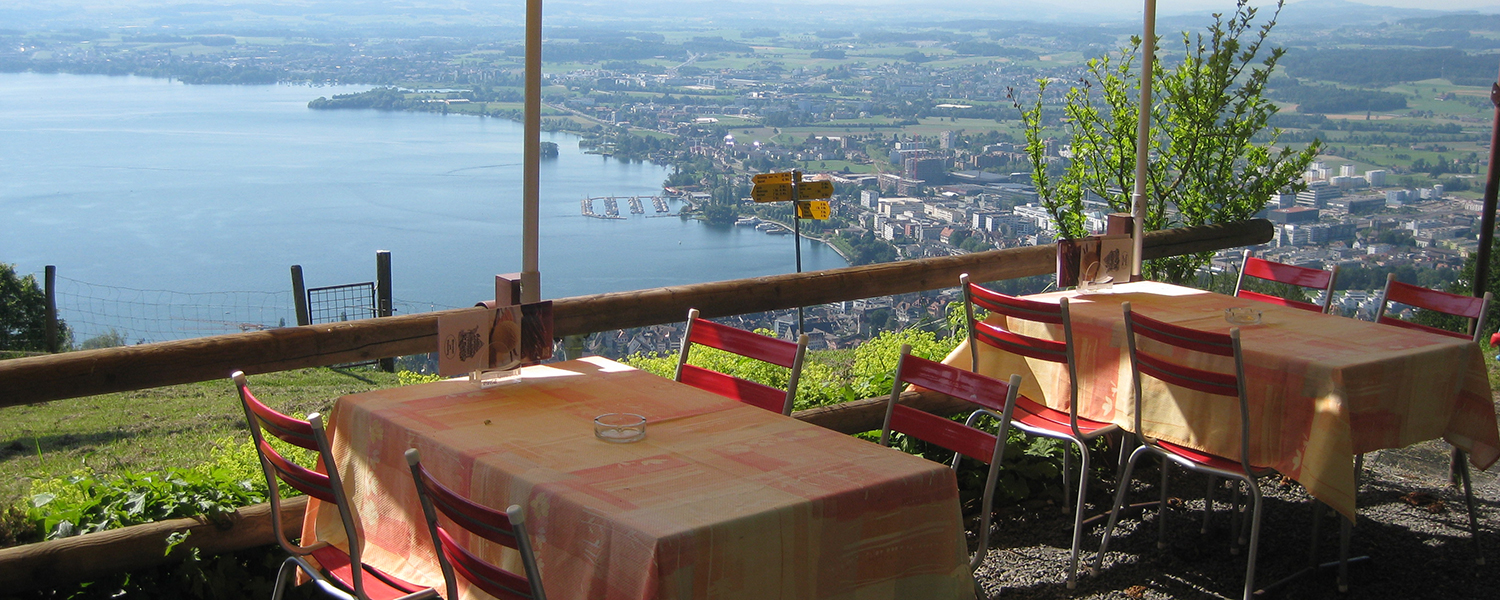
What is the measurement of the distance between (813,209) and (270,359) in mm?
3491

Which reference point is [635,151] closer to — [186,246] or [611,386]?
[186,246]

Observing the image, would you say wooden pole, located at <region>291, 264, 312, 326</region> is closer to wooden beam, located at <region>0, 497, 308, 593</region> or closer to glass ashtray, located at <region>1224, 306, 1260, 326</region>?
wooden beam, located at <region>0, 497, 308, 593</region>

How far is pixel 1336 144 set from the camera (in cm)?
1552

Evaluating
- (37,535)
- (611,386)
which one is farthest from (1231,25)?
(37,535)

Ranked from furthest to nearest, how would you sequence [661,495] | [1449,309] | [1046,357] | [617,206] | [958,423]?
[617,206] < [1449,309] < [1046,357] < [958,423] < [661,495]

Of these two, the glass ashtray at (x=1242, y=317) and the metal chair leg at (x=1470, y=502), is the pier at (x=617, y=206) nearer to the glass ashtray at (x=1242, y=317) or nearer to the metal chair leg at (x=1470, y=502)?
the glass ashtray at (x=1242, y=317)

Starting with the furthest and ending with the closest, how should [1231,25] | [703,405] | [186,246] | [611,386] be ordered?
[186,246] < [1231,25] < [611,386] < [703,405]

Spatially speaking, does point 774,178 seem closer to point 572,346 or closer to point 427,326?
point 572,346

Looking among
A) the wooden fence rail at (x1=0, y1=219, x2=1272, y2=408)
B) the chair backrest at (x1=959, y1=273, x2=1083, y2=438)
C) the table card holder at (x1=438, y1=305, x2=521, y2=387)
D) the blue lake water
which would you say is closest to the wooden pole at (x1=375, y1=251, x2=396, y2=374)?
the blue lake water

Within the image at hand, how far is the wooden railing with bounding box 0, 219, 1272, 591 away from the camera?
8.08ft

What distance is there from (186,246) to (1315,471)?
97.9 feet

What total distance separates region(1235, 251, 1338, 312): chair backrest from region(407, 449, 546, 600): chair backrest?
323cm

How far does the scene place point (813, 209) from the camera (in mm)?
5797

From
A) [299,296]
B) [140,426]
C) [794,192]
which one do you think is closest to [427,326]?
[794,192]
